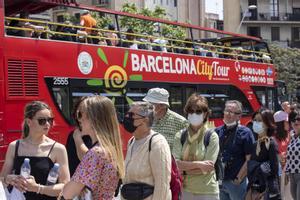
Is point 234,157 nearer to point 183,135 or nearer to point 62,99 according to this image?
point 183,135

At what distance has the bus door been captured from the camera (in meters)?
18.1

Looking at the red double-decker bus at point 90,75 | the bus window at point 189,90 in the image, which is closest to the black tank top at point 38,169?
the red double-decker bus at point 90,75

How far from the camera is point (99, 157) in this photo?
3.37 m

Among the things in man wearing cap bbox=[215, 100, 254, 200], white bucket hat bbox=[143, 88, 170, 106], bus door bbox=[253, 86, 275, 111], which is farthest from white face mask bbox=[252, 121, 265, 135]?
bus door bbox=[253, 86, 275, 111]

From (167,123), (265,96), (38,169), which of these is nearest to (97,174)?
(38,169)

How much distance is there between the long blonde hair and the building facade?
6244 centimetres

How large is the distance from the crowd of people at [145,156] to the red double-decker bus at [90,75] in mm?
4503

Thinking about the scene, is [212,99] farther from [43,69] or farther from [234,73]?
[43,69]

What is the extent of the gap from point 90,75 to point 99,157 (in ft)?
26.2

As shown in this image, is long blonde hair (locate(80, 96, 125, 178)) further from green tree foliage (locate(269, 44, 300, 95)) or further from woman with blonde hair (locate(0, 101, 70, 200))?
green tree foliage (locate(269, 44, 300, 95))

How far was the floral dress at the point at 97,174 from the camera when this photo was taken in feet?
11.0

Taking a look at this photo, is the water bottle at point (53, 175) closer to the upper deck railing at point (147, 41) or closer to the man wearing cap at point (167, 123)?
the man wearing cap at point (167, 123)

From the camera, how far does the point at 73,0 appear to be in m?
11.8

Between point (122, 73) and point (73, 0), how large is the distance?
6.34 feet
